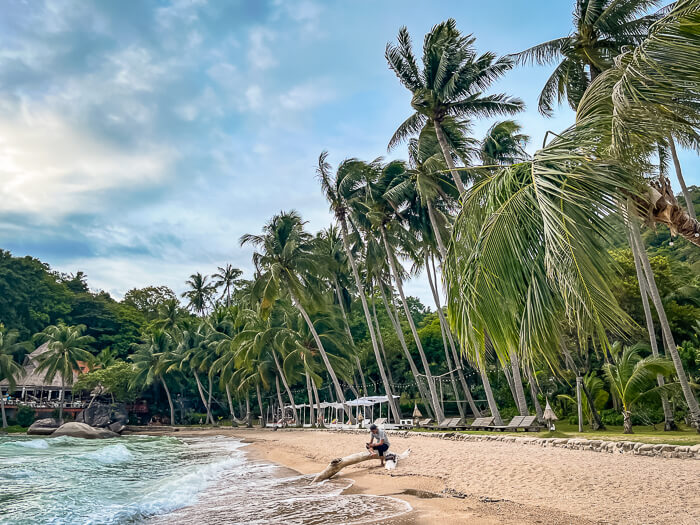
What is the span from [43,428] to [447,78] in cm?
3981

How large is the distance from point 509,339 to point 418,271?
2585 centimetres

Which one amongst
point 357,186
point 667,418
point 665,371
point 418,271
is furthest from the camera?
point 418,271

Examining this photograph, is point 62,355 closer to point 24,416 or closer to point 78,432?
point 24,416

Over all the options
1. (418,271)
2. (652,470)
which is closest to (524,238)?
(652,470)

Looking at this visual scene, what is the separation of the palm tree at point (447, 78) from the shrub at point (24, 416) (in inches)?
1712

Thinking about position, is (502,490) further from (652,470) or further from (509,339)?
(509,339)

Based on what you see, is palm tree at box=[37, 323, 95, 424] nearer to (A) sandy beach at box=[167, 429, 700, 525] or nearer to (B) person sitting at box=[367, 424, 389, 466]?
(A) sandy beach at box=[167, 429, 700, 525]

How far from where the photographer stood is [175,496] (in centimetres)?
1011

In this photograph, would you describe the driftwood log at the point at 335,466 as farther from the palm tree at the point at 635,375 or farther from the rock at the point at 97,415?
the rock at the point at 97,415

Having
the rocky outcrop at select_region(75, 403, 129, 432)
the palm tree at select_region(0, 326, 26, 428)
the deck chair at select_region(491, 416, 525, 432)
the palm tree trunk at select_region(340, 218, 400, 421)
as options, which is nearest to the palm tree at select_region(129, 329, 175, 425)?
the rocky outcrop at select_region(75, 403, 129, 432)

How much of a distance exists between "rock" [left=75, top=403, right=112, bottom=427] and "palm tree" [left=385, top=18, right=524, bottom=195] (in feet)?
120

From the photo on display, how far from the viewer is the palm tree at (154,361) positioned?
137ft

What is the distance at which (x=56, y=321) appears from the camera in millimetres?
52812

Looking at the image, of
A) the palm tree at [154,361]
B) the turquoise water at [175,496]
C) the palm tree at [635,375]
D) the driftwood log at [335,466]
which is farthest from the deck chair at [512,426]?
the palm tree at [154,361]
